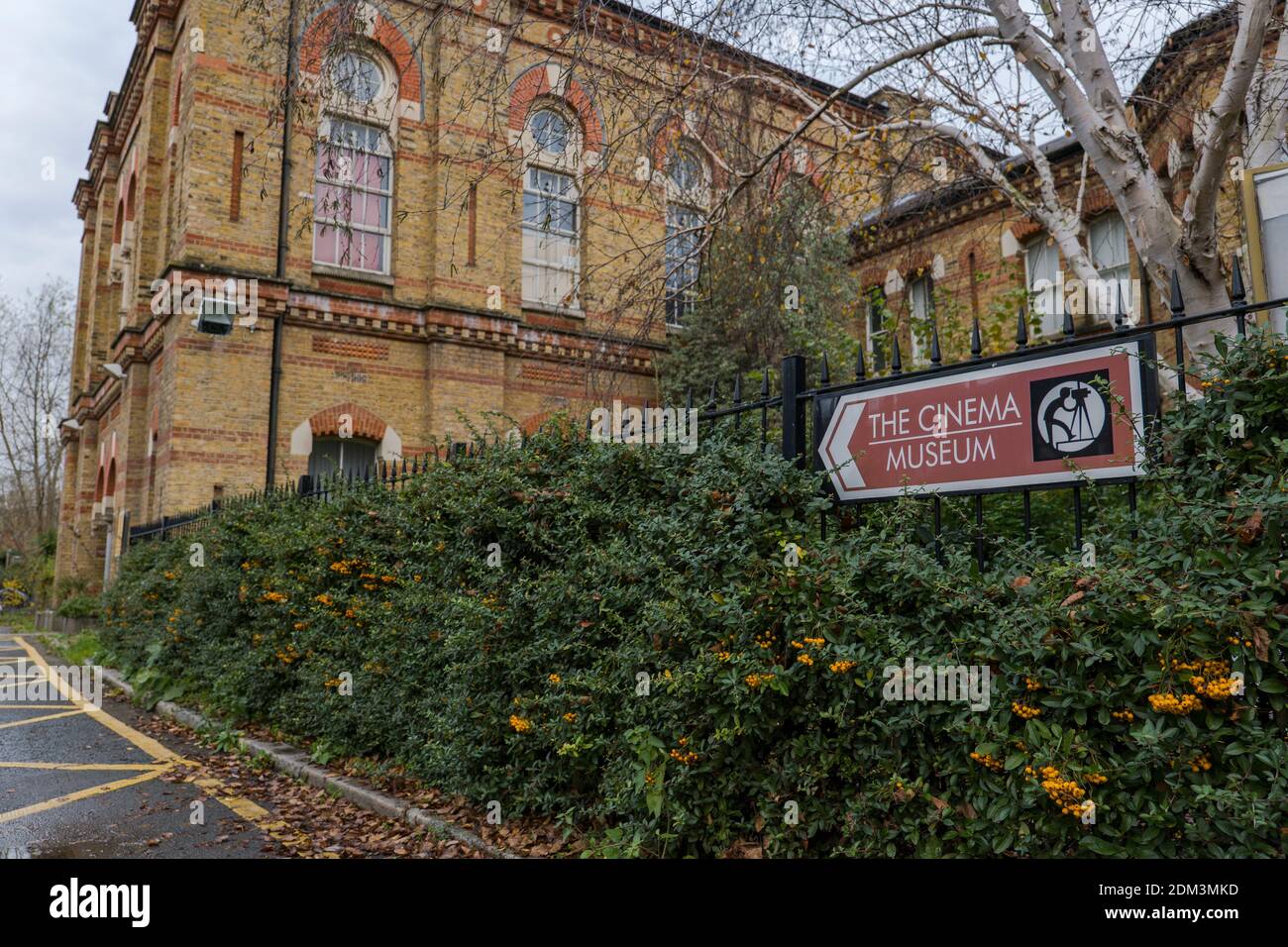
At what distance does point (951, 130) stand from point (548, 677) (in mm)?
6895

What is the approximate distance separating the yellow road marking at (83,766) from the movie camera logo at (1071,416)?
6991 mm

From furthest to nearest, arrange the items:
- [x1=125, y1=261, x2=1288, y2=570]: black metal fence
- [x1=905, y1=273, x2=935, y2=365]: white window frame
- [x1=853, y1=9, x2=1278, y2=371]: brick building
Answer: [x1=905, y1=273, x2=935, y2=365]: white window frame < [x1=853, y1=9, x2=1278, y2=371]: brick building < [x1=125, y1=261, x2=1288, y2=570]: black metal fence

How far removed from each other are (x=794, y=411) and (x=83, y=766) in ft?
21.3

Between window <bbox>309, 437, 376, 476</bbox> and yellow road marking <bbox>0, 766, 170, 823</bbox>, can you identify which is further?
window <bbox>309, 437, 376, 476</bbox>

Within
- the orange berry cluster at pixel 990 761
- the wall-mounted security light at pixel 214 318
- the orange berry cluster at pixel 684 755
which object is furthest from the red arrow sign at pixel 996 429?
the wall-mounted security light at pixel 214 318

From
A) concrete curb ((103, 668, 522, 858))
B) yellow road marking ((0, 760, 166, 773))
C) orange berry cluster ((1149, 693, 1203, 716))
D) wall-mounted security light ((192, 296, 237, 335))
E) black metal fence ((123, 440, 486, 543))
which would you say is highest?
wall-mounted security light ((192, 296, 237, 335))

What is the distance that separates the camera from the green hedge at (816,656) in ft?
8.97

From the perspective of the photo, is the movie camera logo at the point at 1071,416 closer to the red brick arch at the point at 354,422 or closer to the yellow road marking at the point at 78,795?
the yellow road marking at the point at 78,795

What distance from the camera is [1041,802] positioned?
287cm

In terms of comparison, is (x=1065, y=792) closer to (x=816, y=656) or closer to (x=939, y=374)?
(x=816, y=656)

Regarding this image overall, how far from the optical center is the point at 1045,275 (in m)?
17.4

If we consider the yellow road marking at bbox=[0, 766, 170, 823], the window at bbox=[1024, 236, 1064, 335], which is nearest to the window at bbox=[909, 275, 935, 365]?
the window at bbox=[1024, 236, 1064, 335]

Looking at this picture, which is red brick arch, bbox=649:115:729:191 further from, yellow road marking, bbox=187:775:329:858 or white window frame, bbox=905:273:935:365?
white window frame, bbox=905:273:935:365

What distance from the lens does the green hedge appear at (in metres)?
2.73
